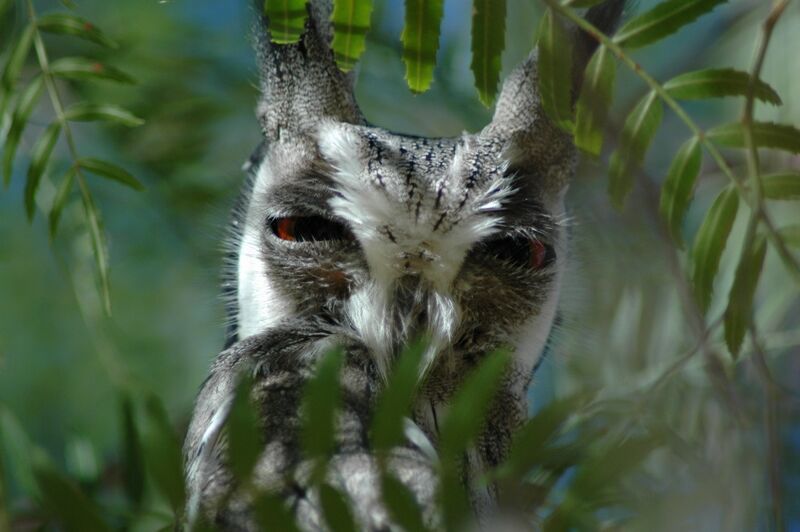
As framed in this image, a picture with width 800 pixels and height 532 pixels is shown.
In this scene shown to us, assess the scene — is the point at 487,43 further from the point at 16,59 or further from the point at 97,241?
the point at 16,59

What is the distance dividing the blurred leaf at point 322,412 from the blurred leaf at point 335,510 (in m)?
0.02

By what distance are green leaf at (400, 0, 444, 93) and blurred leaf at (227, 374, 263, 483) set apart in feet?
1.35

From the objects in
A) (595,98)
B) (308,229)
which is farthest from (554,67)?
(308,229)

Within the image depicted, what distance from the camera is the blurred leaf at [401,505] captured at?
0.74 metres

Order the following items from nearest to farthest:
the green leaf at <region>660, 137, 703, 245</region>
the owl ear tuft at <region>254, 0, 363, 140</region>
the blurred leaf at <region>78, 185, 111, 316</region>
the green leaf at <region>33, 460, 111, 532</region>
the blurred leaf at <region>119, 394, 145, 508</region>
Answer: the green leaf at <region>33, 460, 111, 532</region> → the blurred leaf at <region>119, 394, 145, 508</region> → the green leaf at <region>660, 137, 703, 245</region> → the blurred leaf at <region>78, 185, 111, 316</region> → the owl ear tuft at <region>254, 0, 363, 140</region>

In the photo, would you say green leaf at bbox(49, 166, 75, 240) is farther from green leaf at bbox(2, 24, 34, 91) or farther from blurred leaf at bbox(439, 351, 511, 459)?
blurred leaf at bbox(439, 351, 511, 459)

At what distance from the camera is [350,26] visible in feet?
3.50

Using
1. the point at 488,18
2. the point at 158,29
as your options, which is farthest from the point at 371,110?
the point at 488,18

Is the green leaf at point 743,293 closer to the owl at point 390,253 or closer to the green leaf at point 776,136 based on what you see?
the green leaf at point 776,136

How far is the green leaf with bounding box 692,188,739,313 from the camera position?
40.4 inches

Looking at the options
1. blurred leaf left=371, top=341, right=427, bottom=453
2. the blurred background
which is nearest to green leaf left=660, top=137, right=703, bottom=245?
the blurred background

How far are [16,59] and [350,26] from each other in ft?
1.80

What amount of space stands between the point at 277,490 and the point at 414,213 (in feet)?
1.74

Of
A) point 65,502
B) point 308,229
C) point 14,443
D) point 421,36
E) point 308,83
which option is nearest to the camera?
point 65,502
